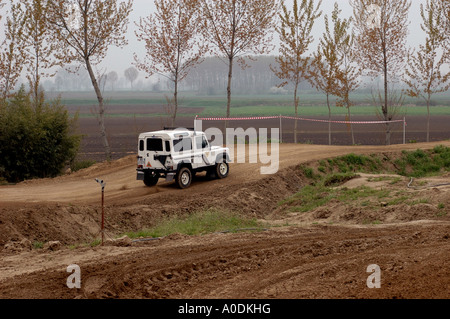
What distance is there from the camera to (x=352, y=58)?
39000 mm

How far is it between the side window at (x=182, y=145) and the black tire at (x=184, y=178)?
904 millimetres

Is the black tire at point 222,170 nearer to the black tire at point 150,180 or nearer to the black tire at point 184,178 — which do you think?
the black tire at point 184,178

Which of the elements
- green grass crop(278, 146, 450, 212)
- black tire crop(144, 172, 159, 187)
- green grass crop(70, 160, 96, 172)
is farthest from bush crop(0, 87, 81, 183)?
green grass crop(278, 146, 450, 212)

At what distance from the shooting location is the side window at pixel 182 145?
2034 cm

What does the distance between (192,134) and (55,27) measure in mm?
14239

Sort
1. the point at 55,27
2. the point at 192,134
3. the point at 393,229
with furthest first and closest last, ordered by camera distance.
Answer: the point at 55,27, the point at 192,134, the point at 393,229

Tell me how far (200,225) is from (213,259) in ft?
17.6

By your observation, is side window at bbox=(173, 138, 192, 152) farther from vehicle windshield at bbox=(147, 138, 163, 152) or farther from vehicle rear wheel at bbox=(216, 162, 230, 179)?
vehicle rear wheel at bbox=(216, 162, 230, 179)

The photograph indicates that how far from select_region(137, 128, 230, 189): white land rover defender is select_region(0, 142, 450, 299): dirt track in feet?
5.12

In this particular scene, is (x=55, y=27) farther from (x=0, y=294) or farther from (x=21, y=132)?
(x=0, y=294)

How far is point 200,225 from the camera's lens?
16.7 meters

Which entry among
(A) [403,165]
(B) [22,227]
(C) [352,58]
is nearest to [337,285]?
(B) [22,227]

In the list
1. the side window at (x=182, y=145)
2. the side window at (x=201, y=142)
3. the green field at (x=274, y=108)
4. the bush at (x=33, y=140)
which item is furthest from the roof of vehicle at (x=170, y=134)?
the green field at (x=274, y=108)
